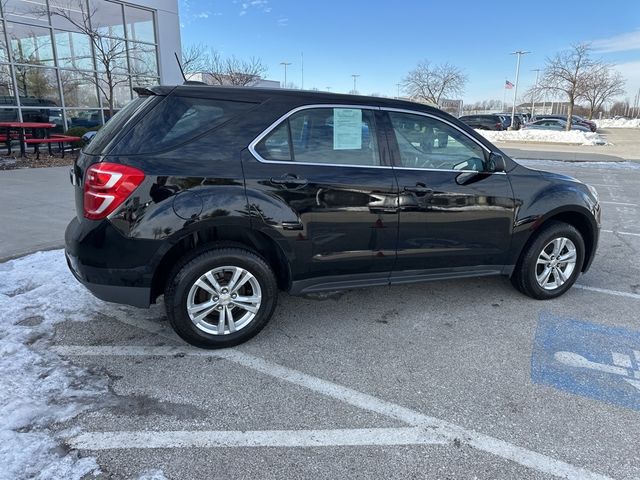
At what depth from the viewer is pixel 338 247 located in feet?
11.2

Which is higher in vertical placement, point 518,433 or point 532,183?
point 532,183

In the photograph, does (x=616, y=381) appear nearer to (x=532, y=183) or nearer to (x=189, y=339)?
(x=532, y=183)

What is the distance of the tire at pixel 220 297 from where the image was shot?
3.11 metres

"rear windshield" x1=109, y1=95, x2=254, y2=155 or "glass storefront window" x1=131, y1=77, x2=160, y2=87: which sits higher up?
"glass storefront window" x1=131, y1=77, x2=160, y2=87

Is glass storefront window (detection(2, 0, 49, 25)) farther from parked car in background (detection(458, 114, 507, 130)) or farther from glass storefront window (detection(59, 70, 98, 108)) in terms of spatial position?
parked car in background (detection(458, 114, 507, 130))

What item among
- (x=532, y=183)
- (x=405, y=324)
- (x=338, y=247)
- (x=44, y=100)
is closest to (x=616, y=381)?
(x=405, y=324)

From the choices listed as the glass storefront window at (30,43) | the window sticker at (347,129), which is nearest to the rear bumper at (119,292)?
the window sticker at (347,129)

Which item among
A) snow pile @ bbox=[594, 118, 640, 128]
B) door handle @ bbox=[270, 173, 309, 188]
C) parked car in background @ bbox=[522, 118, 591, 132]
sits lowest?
door handle @ bbox=[270, 173, 309, 188]

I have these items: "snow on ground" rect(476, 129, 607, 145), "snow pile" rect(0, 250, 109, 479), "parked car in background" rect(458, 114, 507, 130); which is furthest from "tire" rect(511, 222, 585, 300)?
"parked car in background" rect(458, 114, 507, 130)

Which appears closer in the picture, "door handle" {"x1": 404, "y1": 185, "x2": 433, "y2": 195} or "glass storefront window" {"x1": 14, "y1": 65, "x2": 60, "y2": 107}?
"door handle" {"x1": 404, "y1": 185, "x2": 433, "y2": 195}

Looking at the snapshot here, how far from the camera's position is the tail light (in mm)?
2861

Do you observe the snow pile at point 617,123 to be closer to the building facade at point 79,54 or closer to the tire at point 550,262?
the building facade at point 79,54

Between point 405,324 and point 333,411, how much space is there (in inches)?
51.7

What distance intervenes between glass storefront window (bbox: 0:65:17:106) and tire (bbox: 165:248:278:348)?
14.5 m
